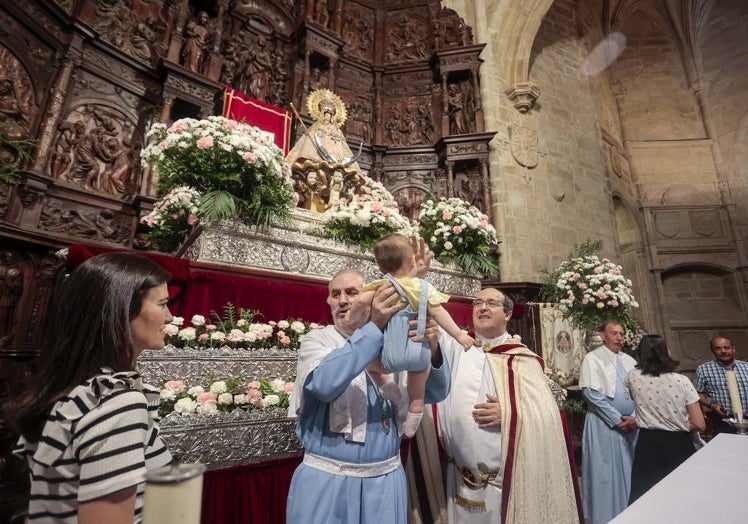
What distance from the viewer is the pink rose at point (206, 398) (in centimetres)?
226

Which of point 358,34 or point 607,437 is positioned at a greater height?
point 358,34

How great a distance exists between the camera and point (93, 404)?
3.18 ft

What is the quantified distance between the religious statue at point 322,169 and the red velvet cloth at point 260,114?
177cm

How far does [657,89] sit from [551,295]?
11.8 metres

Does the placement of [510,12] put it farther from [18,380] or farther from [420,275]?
[18,380]

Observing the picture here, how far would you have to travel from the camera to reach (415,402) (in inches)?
66.0

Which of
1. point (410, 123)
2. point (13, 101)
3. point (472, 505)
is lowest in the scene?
point (472, 505)

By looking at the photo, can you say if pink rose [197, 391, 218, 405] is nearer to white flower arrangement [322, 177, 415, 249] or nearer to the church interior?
the church interior

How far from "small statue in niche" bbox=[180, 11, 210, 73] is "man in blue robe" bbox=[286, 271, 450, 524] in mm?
Result: 7239

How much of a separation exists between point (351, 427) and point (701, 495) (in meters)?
1.15

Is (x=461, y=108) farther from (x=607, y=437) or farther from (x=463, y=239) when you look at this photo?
(x=607, y=437)

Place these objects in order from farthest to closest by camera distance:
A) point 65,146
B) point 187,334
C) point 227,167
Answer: point 65,146 < point 227,167 < point 187,334

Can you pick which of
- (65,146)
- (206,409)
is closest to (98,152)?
(65,146)

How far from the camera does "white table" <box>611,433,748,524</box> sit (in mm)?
916
